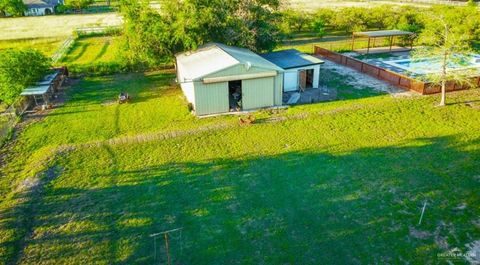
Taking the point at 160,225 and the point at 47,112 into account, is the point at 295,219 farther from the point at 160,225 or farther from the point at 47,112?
the point at 47,112

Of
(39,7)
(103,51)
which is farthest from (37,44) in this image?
(39,7)

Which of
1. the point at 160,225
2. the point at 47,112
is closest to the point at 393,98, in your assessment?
the point at 160,225

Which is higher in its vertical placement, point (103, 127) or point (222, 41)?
point (222, 41)

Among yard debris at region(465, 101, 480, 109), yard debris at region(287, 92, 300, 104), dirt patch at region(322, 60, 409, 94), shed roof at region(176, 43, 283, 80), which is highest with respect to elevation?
shed roof at region(176, 43, 283, 80)

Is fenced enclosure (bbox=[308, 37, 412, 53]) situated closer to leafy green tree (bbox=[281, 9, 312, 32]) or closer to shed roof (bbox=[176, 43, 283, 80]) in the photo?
leafy green tree (bbox=[281, 9, 312, 32])

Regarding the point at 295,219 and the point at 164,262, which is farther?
the point at 295,219

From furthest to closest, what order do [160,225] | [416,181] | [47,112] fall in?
[47,112], [416,181], [160,225]

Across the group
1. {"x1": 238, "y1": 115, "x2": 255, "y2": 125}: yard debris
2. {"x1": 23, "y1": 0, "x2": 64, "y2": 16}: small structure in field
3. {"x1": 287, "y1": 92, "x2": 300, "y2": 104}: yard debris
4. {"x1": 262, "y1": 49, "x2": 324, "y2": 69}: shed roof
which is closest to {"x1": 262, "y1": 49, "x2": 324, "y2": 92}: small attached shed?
{"x1": 262, "y1": 49, "x2": 324, "y2": 69}: shed roof
